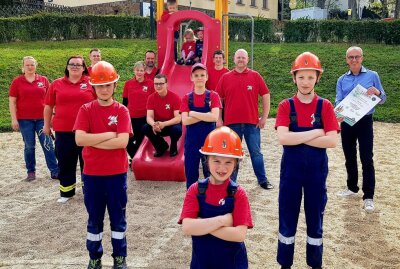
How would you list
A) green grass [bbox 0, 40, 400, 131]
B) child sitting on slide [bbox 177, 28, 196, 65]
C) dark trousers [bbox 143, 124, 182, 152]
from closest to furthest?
dark trousers [bbox 143, 124, 182, 152]
child sitting on slide [bbox 177, 28, 196, 65]
green grass [bbox 0, 40, 400, 131]

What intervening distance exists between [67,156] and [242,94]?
8.24 feet

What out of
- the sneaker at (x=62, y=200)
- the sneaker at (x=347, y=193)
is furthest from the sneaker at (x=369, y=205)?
the sneaker at (x=62, y=200)

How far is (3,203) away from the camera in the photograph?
6809 mm

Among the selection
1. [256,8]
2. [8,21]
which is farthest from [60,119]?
[256,8]

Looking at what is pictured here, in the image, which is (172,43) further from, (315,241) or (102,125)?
(315,241)

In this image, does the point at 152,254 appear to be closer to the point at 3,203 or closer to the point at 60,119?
the point at 60,119

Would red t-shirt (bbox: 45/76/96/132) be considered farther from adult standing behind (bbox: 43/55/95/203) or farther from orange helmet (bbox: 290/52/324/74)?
orange helmet (bbox: 290/52/324/74)

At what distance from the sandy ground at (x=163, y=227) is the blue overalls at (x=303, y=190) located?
1.28 ft

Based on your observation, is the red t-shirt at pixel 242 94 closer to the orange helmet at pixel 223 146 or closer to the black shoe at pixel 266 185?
the black shoe at pixel 266 185

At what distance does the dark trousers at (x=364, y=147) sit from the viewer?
599 centimetres

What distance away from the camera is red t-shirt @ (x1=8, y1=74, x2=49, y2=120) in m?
7.42

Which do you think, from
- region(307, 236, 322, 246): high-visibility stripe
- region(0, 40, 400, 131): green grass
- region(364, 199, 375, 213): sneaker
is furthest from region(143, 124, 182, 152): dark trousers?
region(0, 40, 400, 131): green grass

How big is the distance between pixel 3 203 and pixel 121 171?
10.7 feet

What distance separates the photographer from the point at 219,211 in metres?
3.06
